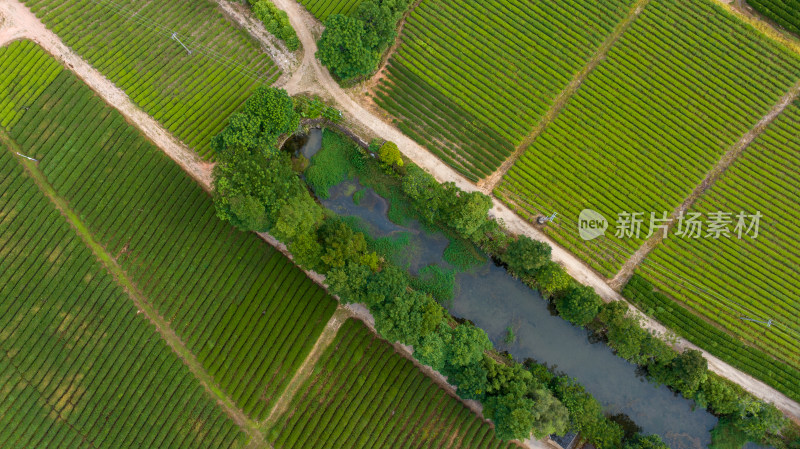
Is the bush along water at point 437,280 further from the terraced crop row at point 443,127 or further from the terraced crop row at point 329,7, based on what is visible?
the terraced crop row at point 329,7

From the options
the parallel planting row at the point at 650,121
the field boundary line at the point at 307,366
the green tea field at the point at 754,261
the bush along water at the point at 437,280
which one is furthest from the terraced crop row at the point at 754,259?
the field boundary line at the point at 307,366

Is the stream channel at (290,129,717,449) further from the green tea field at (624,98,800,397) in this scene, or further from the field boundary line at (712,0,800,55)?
the field boundary line at (712,0,800,55)

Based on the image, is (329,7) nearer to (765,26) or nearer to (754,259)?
(765,26)

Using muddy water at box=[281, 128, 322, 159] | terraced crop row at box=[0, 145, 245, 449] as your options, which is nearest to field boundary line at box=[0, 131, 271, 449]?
terraced crop row at box=[0, 145, 245, 449]

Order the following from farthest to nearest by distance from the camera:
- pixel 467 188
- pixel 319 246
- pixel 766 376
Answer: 1. pixel 467 188
2. pixel 766 376
3. pixel 319 246

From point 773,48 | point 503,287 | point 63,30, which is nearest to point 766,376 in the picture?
point 503,287

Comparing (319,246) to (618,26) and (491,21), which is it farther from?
(618,26)

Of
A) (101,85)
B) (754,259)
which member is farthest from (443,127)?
(101,85)
